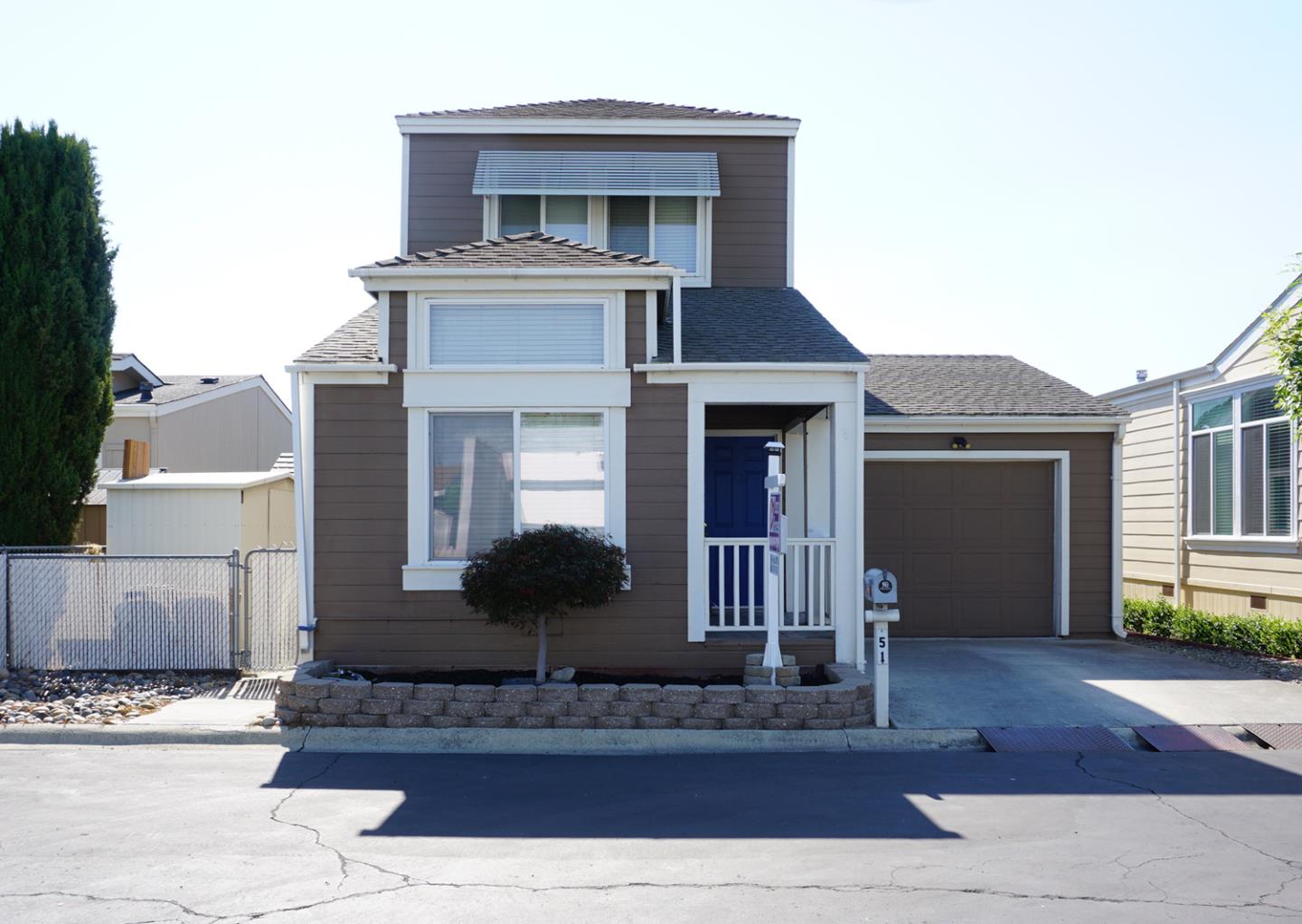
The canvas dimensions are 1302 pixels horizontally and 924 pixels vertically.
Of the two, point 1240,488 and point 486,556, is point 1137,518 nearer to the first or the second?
point 1240,488

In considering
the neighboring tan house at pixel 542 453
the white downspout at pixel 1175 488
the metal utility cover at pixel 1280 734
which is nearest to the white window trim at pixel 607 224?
the neighboring tan house at pixel 542 453

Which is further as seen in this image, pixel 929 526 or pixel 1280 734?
pixel 929 526

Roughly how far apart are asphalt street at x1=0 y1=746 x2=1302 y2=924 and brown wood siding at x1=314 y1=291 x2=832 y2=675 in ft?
5.93

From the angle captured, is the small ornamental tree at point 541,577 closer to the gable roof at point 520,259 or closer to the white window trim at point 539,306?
the white window trim at point 539,306

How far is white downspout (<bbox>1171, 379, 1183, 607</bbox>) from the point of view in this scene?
1530 cm

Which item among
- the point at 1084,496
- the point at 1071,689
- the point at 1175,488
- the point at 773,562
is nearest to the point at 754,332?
the point at 773,562

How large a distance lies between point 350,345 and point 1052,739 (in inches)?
287

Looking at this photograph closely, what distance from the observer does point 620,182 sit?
1347 cm

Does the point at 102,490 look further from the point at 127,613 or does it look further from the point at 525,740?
the point at 525,740

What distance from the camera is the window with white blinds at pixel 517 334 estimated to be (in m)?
10.1

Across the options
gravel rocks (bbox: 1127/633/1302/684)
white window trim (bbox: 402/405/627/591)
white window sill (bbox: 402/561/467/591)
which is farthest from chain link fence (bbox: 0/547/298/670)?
gravel rocks (bbox: 1127/633/1302/684)

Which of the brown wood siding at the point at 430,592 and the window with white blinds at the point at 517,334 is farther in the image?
the window with white blinds at the point at 517,334

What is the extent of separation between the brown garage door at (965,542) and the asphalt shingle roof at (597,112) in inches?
201

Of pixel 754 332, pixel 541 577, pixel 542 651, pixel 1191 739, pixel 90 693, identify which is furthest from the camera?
pixel 754 332
